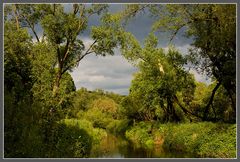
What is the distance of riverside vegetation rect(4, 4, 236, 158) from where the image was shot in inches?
533

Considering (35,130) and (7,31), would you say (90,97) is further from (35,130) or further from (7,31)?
(35,130)

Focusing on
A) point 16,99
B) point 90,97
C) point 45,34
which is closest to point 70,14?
point 45,34

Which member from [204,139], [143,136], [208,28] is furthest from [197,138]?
[143,136]

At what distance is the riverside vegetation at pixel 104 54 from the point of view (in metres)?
13.5

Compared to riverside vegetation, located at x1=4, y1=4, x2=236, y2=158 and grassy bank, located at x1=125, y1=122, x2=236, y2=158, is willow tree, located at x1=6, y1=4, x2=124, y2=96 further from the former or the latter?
grassy bank, located at x1=125, y1=122, x2=236, y2=158

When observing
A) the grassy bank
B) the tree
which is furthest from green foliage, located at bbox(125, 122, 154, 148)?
the tree

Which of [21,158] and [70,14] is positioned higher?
[70,14]

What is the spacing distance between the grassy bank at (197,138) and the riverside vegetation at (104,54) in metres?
0.05

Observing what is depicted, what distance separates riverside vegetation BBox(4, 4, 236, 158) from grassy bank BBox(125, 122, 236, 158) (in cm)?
5

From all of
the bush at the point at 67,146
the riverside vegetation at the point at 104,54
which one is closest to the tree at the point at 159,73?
the riverside vegetation at the point at 104,54

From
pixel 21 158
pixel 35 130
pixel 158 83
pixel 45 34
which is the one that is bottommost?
pixel 21 158

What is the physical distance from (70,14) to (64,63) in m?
3.20

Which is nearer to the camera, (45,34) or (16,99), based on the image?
(16,99)

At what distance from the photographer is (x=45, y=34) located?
23.4m
